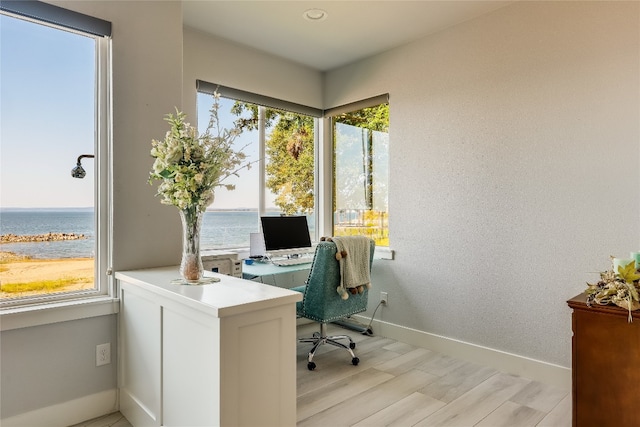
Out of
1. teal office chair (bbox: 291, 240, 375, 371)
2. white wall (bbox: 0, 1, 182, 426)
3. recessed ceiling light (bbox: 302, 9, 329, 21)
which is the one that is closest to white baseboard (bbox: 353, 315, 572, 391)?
teal office chair (bbox: 291, 240, 375, 371)

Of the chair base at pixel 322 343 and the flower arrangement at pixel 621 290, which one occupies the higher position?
the flower arrangement at pixel 621 290

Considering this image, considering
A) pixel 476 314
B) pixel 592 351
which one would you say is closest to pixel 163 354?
pixel 592 351

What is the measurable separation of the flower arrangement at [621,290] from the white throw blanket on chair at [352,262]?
146 cm

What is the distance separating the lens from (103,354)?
87.0 inches

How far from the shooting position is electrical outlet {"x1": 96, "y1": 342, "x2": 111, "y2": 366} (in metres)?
2.19

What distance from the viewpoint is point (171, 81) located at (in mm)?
2477

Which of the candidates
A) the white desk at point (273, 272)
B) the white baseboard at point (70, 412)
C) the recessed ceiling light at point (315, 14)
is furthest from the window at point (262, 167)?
the white baseboard at point (70, 412)

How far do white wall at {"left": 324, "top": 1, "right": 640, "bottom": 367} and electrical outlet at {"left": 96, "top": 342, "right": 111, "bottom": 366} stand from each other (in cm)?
224

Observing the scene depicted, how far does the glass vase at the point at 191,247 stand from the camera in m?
1.92

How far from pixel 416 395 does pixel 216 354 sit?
5.00 feet

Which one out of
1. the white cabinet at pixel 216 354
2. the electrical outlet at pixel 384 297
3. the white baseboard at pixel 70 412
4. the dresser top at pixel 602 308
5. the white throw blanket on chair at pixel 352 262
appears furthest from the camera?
the electrical outlet at pixel 384 297

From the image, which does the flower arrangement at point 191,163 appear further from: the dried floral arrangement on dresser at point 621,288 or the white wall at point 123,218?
the dried floral arrangement on dresser at point 621,288

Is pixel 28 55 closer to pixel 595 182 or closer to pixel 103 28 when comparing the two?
pixel 103 28

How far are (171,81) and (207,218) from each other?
1220 mm
